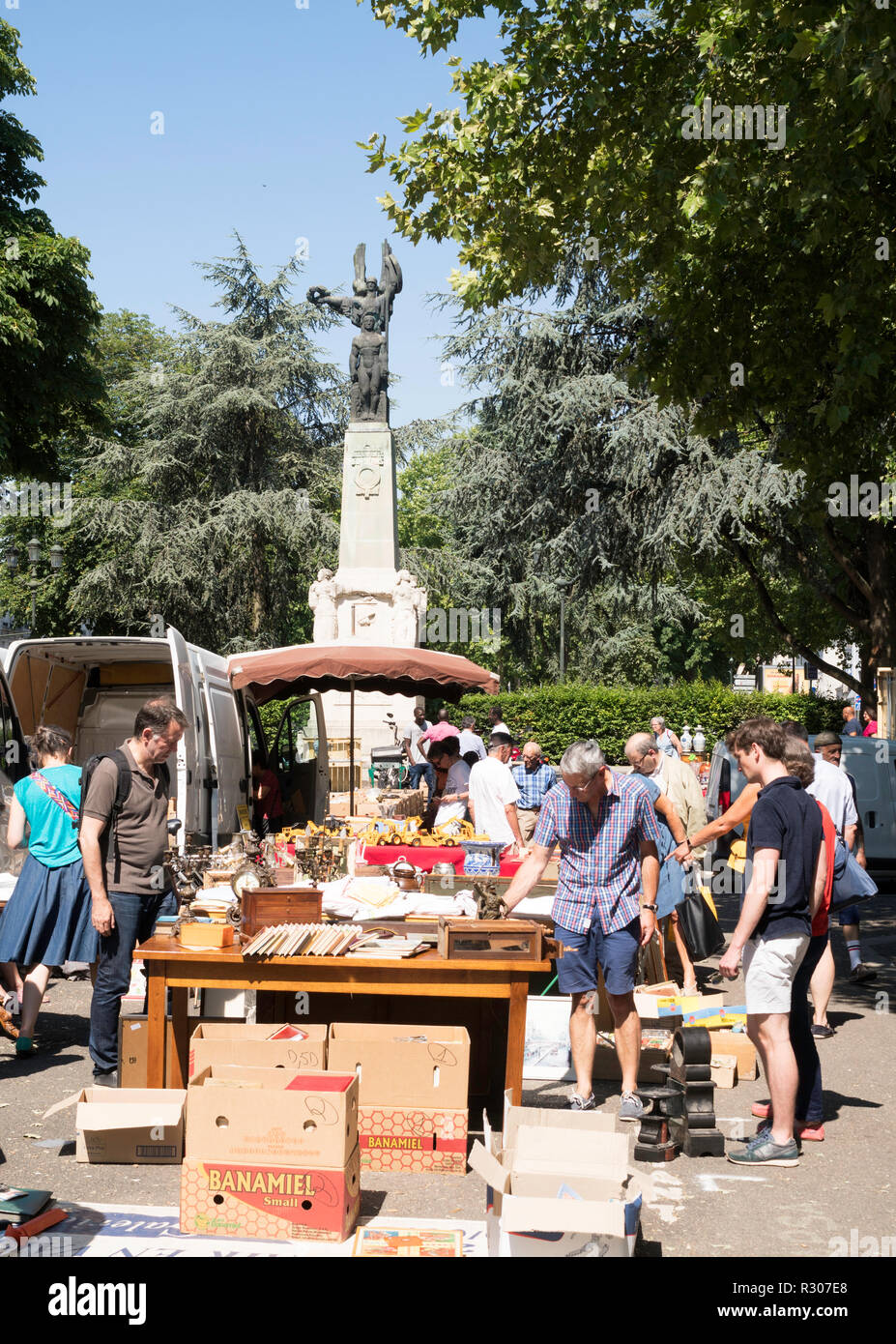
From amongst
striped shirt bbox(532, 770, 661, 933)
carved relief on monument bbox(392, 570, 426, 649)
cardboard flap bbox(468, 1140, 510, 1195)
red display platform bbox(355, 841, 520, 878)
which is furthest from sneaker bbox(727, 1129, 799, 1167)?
carved relief on monument bbox(392, 570, 426, 649)

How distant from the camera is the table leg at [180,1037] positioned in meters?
6.29

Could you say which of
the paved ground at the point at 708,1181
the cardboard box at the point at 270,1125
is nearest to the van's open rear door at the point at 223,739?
the paved ground at the point at 708,1181

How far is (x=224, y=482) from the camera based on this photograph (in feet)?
139

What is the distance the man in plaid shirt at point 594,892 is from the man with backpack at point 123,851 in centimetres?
189

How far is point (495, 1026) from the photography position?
6.95 metres

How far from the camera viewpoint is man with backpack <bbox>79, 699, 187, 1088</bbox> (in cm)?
657

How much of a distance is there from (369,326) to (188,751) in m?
21.0

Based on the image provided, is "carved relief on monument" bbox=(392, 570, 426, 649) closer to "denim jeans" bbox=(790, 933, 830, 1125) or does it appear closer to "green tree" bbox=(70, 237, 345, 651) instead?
"green tree" bbox=(70, 237, 345, 651)

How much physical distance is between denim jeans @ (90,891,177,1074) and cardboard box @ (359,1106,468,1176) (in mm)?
1496

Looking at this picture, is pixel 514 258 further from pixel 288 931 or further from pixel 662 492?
pixel 662 492

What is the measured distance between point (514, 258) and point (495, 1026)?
22.0ft

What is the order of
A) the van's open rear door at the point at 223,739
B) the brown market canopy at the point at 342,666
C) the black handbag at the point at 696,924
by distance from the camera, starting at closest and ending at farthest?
the black handbag at the point at 696,924 < the van's open rear door at the point at 223,739 < the brown market canopy at the point at 342,666

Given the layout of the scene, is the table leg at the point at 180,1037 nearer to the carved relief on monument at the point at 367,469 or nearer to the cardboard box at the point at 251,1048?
the cardboard box at the point at 251,1048
